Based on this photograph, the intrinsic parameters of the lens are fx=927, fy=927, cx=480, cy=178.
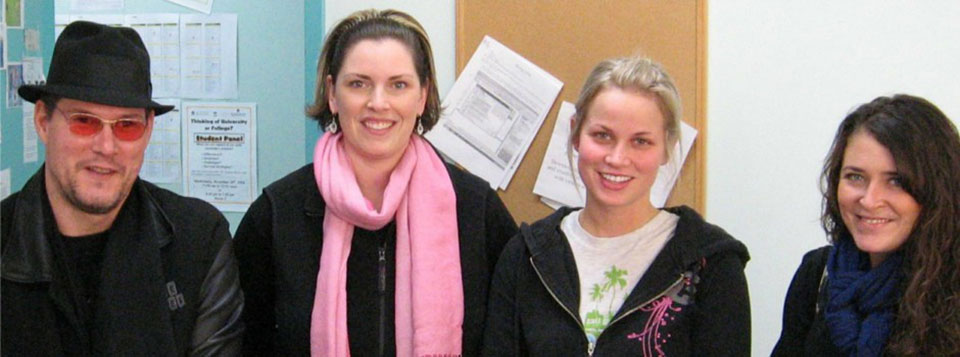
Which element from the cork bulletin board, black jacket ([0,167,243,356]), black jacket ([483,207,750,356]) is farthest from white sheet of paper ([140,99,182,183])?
black jacket ([483,207,750,356])

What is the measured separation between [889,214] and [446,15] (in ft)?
5.14

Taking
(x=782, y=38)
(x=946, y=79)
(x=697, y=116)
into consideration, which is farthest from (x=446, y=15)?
(x=946, y=79)

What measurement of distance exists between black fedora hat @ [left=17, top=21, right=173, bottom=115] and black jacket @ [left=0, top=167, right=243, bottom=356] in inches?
8.4

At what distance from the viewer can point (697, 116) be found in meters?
2.79

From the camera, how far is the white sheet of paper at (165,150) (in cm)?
318

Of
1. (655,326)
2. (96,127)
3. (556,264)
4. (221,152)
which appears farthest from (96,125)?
(221,152)

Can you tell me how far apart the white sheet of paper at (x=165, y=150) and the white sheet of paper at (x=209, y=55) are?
13 cm

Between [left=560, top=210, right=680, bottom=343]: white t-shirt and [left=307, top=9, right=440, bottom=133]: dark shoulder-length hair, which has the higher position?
[left=307, top=9, right=440, bottom=133]: dark shoulder-length hair

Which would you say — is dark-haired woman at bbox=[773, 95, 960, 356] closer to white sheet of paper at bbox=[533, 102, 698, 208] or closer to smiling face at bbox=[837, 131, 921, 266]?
smiling face at bbox=[837, 131, 921, 266]

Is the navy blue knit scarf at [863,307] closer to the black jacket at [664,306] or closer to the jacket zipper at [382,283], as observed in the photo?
the black jacket at [664,306]

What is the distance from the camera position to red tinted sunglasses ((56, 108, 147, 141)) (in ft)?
6.08

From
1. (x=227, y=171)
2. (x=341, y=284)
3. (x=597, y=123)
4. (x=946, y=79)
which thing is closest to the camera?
(x=597, y=123)

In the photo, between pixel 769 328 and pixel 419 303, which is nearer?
pixel 419 303

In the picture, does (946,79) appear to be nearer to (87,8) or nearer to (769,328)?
(769,328)
